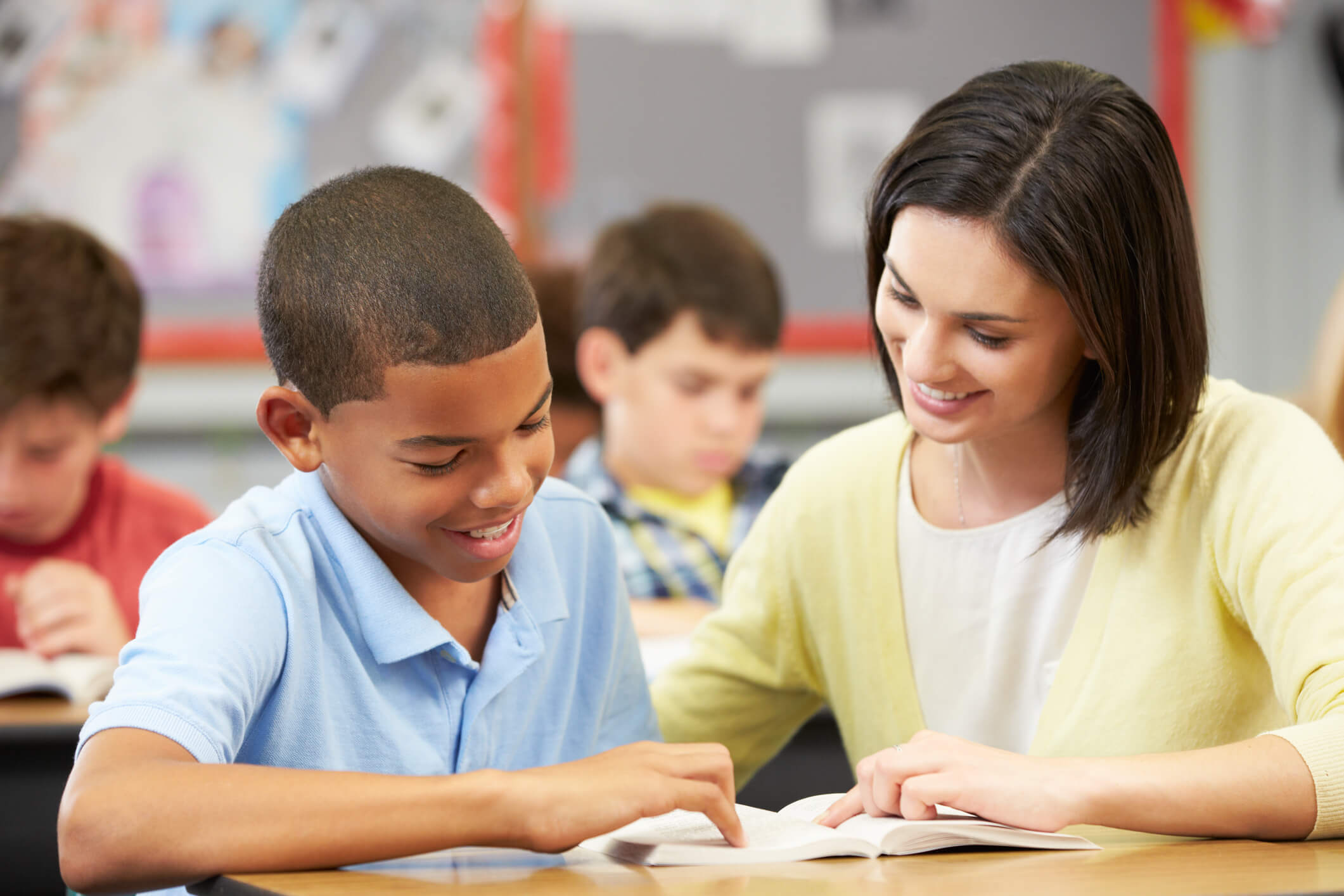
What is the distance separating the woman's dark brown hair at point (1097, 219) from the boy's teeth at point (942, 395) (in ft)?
0.34

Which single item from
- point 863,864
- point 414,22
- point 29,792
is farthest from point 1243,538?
point 414,22

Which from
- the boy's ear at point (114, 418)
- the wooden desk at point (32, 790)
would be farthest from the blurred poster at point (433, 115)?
the wooden desk at point (32, 790)

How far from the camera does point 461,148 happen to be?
3199mm

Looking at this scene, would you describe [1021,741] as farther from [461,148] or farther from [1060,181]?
[461,148]

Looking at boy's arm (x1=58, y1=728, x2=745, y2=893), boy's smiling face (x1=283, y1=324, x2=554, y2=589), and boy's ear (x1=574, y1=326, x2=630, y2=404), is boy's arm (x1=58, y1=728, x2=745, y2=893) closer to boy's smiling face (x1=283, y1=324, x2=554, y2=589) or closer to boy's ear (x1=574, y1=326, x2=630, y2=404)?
boy's smiling face (x1=283, y1=324, x2=554, y2=589)

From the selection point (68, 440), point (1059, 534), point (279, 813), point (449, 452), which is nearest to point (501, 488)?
point (449, 452)

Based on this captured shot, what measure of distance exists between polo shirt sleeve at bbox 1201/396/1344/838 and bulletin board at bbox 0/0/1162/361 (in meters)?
2.21

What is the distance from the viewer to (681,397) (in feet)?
7.15

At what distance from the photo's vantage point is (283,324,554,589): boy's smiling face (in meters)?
0.87

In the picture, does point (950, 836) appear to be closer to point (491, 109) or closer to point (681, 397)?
point (681, 397)

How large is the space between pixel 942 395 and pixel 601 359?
1232mm

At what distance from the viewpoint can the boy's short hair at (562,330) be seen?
8.08ft

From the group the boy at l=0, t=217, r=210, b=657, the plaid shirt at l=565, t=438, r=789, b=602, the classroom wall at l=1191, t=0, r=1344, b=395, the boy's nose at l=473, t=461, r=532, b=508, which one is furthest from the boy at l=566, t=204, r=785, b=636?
the classroom wall at l=1191, t=0, r=1344, b=395

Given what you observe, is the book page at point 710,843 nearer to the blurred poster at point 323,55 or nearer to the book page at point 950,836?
the book page at point 950,836
